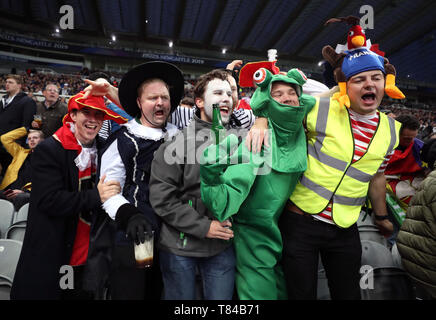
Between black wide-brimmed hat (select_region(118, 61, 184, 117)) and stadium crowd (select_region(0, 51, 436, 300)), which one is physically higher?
black wide-brimmed hat (select_region(118, 61, 184, 117))

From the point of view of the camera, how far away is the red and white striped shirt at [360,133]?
1.36m

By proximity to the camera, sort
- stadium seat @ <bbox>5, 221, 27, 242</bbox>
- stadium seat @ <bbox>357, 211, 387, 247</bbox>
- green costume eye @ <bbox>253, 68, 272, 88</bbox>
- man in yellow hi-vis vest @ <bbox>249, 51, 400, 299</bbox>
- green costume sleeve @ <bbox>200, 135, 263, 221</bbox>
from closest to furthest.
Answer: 1. green costume sleeve @ <bbox>200, 135, 263, 221</bbox>
2. green costume eye @ <bbox>253, 68, 272, 88</bbox>
3. man in yellow hi-vis vest @ <bbox>249, 51, 400, 299</bbox>
4. stadium seat @ <bbox>5, 221, 27, 242</bbox>
5. stadium seat @ <bbox>357, 211, 387, 247</bbox>

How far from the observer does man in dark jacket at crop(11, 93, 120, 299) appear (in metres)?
1.43

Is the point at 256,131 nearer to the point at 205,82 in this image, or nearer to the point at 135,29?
the point at 205,82

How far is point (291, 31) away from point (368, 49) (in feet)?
72.8

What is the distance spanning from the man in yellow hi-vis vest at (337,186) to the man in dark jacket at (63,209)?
3.31 ft

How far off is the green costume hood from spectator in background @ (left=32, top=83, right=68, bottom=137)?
3.75 m

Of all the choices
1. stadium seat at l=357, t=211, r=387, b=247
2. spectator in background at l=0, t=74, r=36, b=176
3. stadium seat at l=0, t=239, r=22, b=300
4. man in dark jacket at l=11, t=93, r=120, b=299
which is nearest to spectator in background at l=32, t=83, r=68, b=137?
spectator in background at l=0, t=74, r=36, b=176

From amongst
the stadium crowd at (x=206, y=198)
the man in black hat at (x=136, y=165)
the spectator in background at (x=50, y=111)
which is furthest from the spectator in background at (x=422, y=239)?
the spectator in background at (x=50, y=111)

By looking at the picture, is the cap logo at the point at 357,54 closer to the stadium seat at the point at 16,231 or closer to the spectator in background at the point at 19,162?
the stadium seat at the point at 16,231

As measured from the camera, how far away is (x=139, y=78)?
161cm

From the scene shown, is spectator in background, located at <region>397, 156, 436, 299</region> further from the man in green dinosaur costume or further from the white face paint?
the white face paint

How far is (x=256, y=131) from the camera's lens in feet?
4.19
